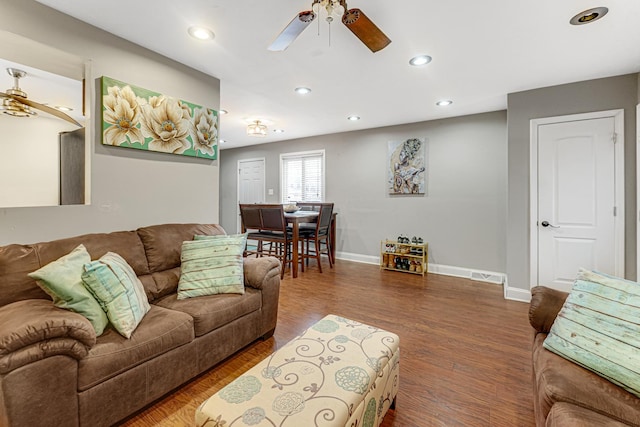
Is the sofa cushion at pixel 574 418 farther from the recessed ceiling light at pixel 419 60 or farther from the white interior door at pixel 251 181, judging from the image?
the white interior door at pixel 251 181

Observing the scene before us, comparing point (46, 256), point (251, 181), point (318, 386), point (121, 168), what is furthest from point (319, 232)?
point (318, 386)

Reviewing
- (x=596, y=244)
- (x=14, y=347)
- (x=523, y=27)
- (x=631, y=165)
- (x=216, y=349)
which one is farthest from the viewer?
(x=596, y=244)

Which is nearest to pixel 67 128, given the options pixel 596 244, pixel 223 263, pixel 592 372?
pixel 223 263

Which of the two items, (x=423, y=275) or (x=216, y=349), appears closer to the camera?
(x=216, y=349)

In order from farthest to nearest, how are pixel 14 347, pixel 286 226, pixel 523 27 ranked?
1. pixel 286 226
2. pixel 523 27
3. pixel 14 347

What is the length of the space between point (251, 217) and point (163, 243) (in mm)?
2327

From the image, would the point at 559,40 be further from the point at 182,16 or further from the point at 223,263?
the point at 223,263

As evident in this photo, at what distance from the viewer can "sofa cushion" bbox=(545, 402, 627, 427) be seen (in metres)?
0.94

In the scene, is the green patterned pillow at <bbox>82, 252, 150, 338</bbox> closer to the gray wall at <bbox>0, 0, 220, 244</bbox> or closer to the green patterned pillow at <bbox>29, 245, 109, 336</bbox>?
the green patterned pillow at <bbox>29, 245, 109, 336</bbox>

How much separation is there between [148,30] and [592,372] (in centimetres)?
334

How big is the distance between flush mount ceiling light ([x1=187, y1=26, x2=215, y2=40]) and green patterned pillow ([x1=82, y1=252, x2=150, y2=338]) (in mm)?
1740

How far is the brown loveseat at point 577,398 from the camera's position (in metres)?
0.97

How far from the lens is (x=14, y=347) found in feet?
3.53

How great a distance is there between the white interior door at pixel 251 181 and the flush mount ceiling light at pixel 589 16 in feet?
17.9
